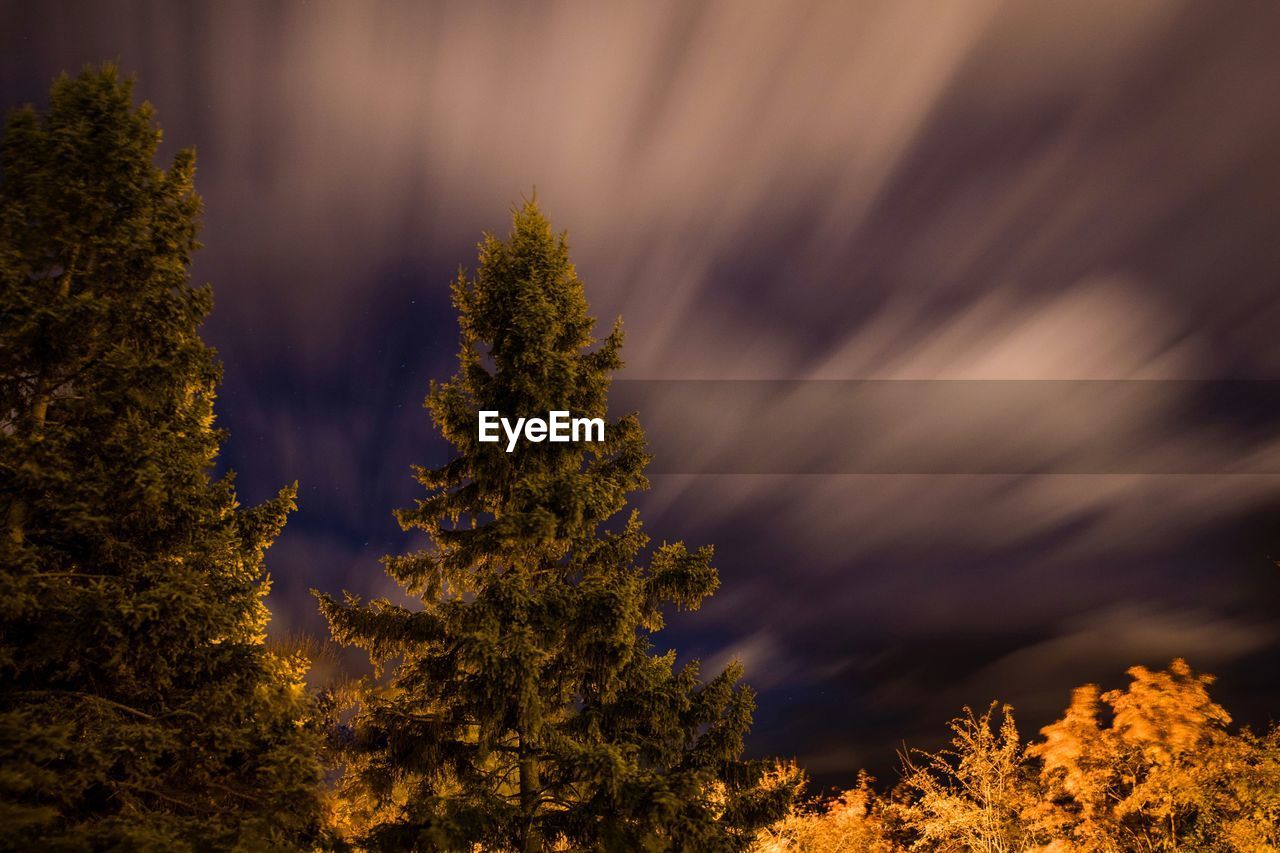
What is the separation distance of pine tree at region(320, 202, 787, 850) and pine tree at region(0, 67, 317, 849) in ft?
6.56

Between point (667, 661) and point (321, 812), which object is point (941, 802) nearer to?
point (667, 661)

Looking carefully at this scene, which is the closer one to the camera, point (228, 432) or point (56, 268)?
point (56, 268)

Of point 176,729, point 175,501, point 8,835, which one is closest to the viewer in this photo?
point 8,835

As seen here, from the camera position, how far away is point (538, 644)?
9836mm

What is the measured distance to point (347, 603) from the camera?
1030 centimetres

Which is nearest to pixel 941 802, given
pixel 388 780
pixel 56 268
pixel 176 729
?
pixel 388 780

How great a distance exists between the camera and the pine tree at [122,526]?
7355 mm

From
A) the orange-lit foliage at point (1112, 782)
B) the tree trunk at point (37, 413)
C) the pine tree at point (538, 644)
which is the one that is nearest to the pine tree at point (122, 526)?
the tree trunk at point (37, 413)

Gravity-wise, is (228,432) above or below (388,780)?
above

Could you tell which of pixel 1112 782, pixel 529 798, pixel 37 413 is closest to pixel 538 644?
pixel 529 798

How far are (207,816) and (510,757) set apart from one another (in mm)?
4057

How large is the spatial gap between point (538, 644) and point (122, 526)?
229 inches

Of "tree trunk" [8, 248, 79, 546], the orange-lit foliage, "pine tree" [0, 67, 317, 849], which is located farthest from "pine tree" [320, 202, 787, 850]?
the orange-lit foliage

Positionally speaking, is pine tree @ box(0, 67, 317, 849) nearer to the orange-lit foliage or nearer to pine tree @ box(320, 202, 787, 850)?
pine tree @ box(320, 202, 787, 850)
